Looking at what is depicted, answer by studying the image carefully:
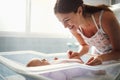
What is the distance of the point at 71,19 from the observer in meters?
0.97

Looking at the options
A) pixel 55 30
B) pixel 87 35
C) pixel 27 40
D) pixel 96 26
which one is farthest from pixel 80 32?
pixel 55 30

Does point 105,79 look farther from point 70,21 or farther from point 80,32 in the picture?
point 80,32

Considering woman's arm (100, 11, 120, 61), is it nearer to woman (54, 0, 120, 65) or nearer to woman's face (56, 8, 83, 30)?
woman (54, 0, 120, 65)

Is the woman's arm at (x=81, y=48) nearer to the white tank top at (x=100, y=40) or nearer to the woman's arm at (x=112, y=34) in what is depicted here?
the white tank top at (x=100, y=40)

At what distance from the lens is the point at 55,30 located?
231 cm

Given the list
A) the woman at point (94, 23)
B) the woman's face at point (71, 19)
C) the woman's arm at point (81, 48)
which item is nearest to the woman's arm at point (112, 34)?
the woman at point (94, 23)

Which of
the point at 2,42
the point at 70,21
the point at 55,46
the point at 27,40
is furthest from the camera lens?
the point at 55,46

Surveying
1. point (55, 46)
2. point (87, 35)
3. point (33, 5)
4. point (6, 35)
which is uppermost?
point (33, 5)

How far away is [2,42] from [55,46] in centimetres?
60

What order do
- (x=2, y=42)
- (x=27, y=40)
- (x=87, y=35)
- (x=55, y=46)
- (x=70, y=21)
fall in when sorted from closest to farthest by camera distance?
(x=70, y=21), (x=87, y=35), (x=2, y=42), (x=27, y=40), (x=55, y=46)

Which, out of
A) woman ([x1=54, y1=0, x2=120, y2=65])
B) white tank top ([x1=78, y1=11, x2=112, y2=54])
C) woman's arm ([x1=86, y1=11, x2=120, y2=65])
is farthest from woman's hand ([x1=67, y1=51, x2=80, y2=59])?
woman's arm ([x1=86, y1=11, x2=120, y2=65])

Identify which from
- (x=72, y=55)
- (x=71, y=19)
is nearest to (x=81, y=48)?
(x=72, y=55)

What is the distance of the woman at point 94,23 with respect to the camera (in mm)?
892

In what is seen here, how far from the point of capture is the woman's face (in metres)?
0.96
